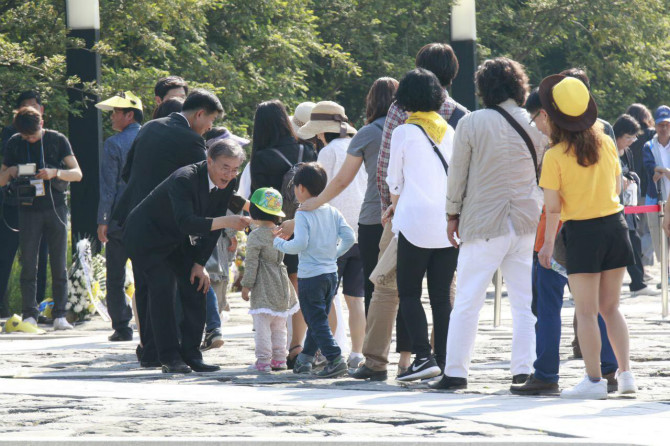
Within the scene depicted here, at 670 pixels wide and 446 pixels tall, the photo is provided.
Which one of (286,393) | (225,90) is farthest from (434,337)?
(225,90)

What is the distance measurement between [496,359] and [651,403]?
247 centimetres

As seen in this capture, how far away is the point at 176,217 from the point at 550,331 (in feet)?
8.24

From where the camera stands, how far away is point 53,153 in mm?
12023

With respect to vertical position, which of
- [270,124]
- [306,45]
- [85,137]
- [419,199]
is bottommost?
[419,199]

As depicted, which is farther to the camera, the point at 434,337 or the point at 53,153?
the point at 53,153

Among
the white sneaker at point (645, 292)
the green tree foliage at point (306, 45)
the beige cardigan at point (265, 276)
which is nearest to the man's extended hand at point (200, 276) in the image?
the beige cardigan at point (265, 276)

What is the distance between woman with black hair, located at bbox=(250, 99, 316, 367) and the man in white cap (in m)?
2.07

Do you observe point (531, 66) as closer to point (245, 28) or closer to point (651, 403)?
point (245, 28)

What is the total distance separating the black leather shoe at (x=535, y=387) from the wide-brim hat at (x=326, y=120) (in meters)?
2.49

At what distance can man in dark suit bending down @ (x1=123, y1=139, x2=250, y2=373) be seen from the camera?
8.48m

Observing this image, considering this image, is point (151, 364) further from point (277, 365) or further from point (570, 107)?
point (570, 107)

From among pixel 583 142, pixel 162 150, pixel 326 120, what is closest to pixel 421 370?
pixel 583 142

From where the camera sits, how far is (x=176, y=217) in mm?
8383

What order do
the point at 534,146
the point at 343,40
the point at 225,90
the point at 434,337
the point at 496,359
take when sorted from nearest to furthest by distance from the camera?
the point at 534,146
the point at 434,337
the point at 496,359
the point at 225,90
the point at 343,40
